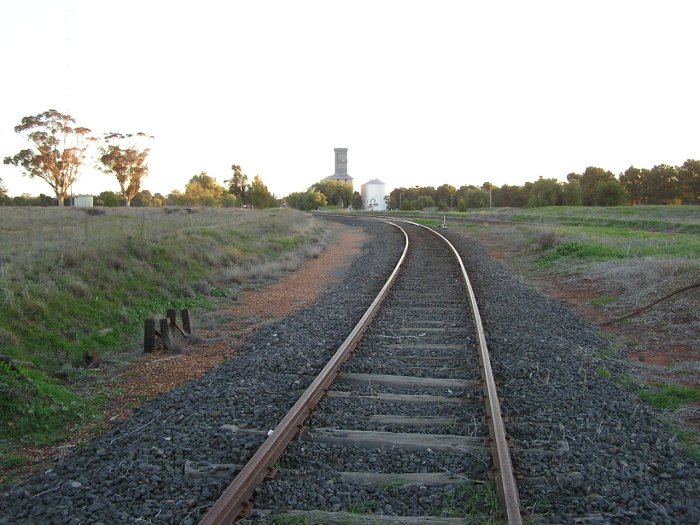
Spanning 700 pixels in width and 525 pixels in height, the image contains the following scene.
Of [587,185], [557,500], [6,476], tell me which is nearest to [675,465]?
[557,500]

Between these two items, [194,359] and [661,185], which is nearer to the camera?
[194,359]

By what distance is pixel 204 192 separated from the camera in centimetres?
7100

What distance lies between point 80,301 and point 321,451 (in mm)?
6306

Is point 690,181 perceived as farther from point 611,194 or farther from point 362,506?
point 362,506

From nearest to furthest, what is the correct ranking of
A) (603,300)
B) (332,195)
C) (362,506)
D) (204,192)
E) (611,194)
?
(362,506), (603,300), (204,192), (611,194), (332,195)

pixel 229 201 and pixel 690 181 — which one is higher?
pixel 690 181

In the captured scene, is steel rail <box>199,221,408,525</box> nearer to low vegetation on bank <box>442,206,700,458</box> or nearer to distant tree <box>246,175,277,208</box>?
low vegetation on bank <box>442,206,700,458</box>

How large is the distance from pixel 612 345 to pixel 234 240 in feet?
44.7

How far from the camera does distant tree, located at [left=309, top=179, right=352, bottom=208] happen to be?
11531 centimetres

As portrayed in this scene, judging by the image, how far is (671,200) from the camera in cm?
8388

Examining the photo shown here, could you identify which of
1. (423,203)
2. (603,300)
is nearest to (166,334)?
(603,300)

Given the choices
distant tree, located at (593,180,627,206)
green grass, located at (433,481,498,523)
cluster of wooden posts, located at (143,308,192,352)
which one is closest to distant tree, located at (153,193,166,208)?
distant tree, located at (593,180,627,206)

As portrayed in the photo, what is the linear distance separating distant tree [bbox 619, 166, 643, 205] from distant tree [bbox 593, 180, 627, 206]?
1554 cm

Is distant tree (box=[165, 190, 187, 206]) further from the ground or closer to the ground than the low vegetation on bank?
further from the ground
